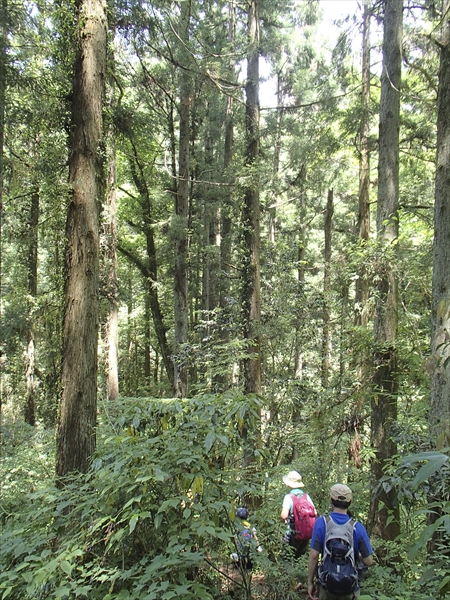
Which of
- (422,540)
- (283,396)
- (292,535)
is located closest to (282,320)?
(283,396)

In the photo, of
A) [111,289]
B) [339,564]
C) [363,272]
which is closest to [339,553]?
[339,564]

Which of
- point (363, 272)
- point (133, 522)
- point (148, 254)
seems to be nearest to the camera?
point (133, 522)

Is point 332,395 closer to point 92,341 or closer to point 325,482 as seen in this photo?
point 325,482

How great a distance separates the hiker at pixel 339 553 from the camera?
3.13 meters

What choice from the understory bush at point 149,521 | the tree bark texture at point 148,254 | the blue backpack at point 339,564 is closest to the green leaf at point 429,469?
the understory bush at point 149,521

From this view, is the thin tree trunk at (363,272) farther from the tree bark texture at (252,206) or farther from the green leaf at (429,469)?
the green leaf at (429,469)

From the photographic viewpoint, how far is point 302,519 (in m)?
5.20

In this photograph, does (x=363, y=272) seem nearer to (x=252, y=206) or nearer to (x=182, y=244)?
(x=252, y=206)

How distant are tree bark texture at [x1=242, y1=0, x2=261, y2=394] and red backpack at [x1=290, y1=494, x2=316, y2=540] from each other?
3542 mm

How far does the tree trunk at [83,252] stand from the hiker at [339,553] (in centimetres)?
270

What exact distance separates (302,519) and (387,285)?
3.94 m

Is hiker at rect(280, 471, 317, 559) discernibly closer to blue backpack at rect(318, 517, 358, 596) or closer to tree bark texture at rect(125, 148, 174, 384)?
blue backpack at rect(318, 517, 358, 596)

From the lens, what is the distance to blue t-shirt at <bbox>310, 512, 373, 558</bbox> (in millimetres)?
3316

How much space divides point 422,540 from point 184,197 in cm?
1217
